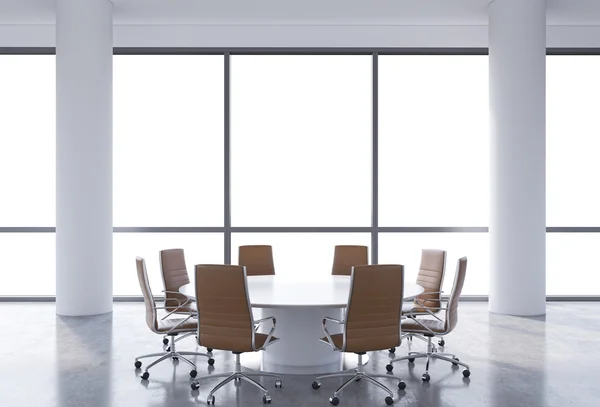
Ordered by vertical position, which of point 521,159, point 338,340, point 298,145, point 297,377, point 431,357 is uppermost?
point 298,145

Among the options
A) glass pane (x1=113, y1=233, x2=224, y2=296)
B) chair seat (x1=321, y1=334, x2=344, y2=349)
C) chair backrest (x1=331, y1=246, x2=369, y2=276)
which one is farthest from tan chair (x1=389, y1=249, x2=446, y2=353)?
glass pane (x1=113, y1=233, x2=224, y2=296)

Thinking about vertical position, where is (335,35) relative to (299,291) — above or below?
above

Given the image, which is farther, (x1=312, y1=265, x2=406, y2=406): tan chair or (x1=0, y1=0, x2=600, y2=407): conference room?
(x1=0, y1=0, x2=600, y2=407): conference room

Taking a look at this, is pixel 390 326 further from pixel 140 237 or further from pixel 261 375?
pixel 140 237

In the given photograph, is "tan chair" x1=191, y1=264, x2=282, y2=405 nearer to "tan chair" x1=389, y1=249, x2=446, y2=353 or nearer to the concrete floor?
the concrete floor

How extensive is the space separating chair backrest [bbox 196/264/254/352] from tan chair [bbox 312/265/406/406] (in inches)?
29.5

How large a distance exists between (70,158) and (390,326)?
5.05 m

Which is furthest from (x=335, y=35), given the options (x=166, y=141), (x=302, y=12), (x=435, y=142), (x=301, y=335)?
(x=301, y=335)

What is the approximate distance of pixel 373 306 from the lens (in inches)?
159

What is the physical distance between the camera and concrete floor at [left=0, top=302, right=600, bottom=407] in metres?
4.15

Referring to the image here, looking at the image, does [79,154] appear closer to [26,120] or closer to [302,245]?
[26,120]

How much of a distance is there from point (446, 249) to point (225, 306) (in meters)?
5.43

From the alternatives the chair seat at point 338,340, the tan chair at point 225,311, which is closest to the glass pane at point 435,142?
the chair seat at point 338,340

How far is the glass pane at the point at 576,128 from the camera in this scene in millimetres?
8594
